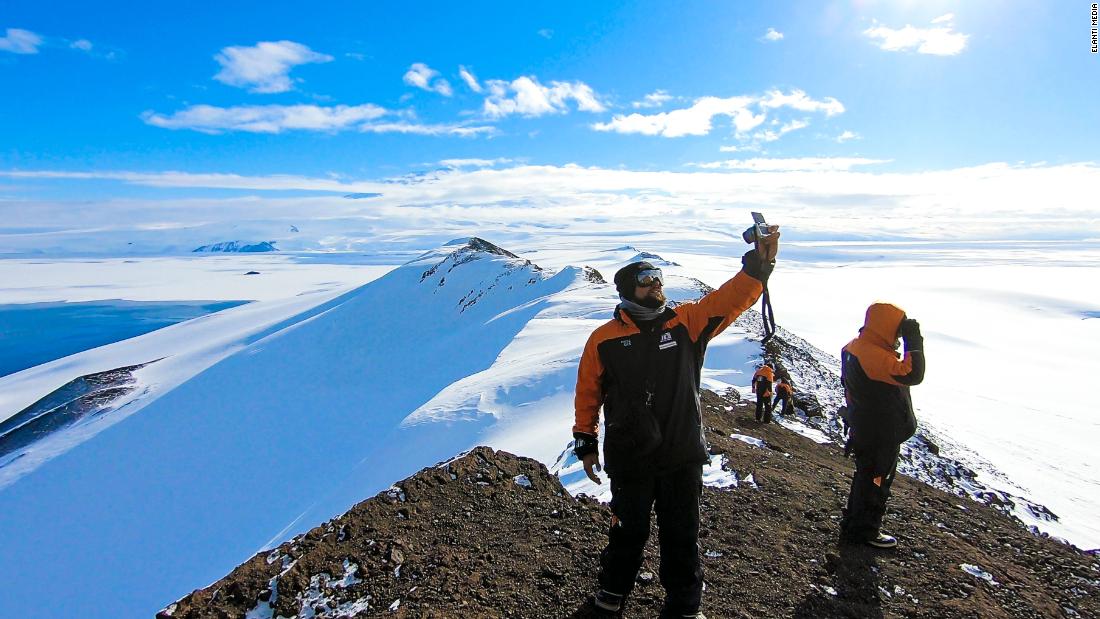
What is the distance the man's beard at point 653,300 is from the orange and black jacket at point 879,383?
2434 mm

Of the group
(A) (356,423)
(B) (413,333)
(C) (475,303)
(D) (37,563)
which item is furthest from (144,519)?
(C) (475,303)

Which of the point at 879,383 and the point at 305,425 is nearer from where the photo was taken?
the point at 879,383

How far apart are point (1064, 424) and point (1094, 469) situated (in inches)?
Answer: 366

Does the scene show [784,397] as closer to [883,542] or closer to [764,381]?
[764,381]

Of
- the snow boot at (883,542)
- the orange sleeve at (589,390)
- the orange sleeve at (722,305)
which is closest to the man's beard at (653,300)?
the orange sleeve at (722,305)

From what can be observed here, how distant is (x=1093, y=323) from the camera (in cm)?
7131

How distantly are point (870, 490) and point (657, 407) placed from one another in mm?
2867

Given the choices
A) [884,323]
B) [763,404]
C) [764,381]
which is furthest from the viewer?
[763,404]

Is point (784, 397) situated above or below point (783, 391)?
below

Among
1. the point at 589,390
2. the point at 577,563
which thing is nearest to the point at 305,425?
the point at 577,563

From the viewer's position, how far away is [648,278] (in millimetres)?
3447

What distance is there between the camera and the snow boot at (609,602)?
145 inches

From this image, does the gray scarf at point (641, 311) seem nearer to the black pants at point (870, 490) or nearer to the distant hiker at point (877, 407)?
the distant hiker at point (877, 407)

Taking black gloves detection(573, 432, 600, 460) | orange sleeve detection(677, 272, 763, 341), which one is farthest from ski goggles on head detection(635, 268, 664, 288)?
black gloves detection(573, 432, 600, 460)
